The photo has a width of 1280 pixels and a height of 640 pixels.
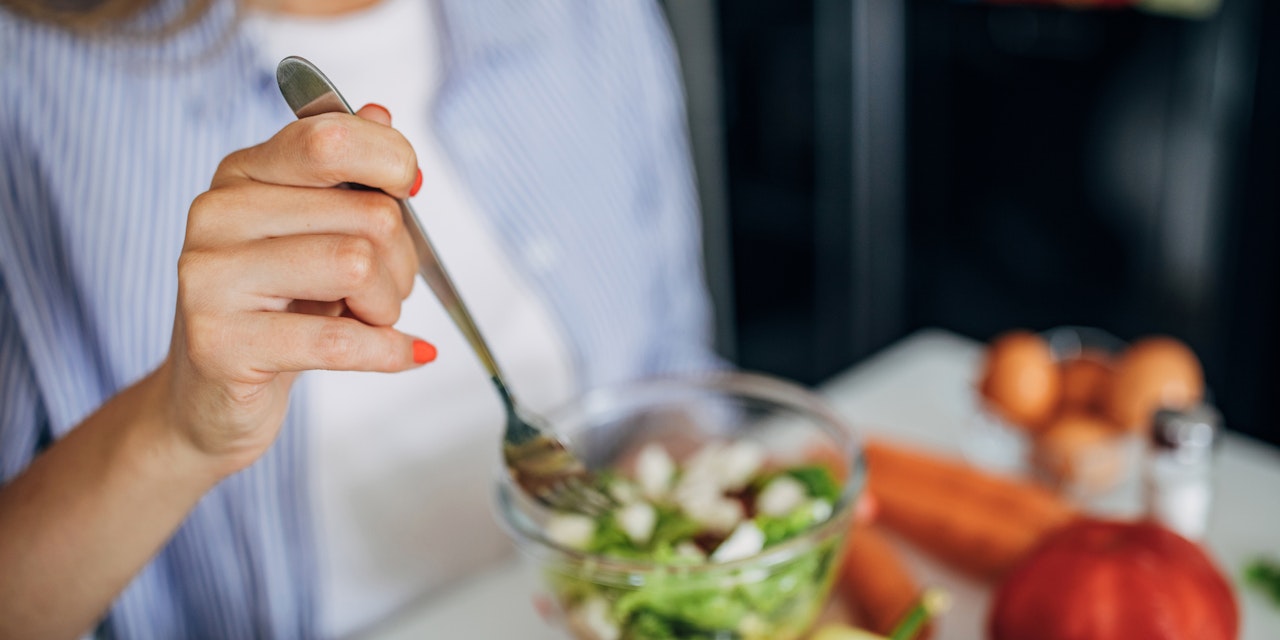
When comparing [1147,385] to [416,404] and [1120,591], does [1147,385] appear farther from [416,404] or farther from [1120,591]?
[416,404]

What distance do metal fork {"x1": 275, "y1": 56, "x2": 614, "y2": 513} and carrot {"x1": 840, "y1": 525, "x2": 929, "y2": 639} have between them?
227 millimetres

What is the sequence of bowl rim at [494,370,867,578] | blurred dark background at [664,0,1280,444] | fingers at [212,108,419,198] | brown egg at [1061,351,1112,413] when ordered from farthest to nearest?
blurred dark background at [664,0,1280,444], brown egg at [1061,351,1112,413], bowl rim at [494,370,867,578], fingers at [212,108,419,198]

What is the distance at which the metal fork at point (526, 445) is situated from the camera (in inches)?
21.4

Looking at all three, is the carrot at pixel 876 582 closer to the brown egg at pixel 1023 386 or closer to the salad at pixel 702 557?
the salad at pixel 702 557

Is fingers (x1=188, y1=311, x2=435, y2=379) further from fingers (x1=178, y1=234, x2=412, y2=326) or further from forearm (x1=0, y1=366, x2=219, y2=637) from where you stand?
forearm (x1=0, y1=366, x2=219, y2=637)

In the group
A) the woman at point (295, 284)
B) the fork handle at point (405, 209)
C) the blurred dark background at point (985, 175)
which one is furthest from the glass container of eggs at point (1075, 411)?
the blurred dark background at point (985, 175)

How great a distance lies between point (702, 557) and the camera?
0.68 metres

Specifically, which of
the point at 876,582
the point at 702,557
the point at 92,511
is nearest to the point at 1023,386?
the point at 876,582

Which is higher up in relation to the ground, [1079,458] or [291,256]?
[291,256]

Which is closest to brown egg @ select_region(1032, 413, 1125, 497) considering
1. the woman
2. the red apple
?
the red apple

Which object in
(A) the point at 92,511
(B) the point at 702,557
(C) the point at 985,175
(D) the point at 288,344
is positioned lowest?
(C) the point at 985,175

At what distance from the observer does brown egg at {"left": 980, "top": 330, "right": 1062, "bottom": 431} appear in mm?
1031

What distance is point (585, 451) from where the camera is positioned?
917 mm

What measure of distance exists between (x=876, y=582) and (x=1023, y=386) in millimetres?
320
